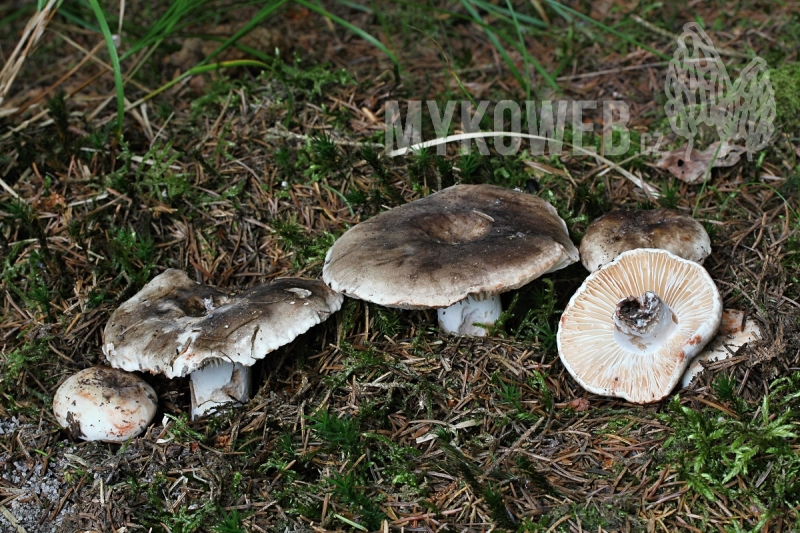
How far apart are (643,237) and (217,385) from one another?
6.71ft

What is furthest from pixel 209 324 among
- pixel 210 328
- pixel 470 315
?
pixel 470 315

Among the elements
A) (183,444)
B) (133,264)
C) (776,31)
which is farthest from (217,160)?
(776,31)

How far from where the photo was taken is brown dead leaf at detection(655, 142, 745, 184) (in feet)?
12.9

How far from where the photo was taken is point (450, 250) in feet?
Answer: 9.78

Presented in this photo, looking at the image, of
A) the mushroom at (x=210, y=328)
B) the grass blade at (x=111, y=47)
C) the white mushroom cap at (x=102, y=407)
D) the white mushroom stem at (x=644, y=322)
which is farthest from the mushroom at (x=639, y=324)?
the grass blade at (x=111, y=47)

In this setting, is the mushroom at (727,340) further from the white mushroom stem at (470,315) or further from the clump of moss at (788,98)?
the clump of moss at (788,98)

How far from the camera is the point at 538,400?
3.04 meters

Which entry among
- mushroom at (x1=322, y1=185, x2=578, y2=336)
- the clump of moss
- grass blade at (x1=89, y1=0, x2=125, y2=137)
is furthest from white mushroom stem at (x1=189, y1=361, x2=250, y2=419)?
the clump of moss

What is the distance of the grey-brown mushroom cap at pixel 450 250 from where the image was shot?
283cm

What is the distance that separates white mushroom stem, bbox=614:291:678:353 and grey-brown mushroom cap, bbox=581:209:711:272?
12.8 inches

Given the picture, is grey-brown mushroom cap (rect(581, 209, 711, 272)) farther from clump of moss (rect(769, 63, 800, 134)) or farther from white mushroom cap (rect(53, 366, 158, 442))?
white mushroom cap (rect(53, 366, 158, 442))

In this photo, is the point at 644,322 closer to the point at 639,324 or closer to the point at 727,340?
the point at 639,324

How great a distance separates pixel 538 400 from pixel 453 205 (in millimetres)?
989

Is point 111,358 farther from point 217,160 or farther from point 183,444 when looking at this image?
point 217,160
